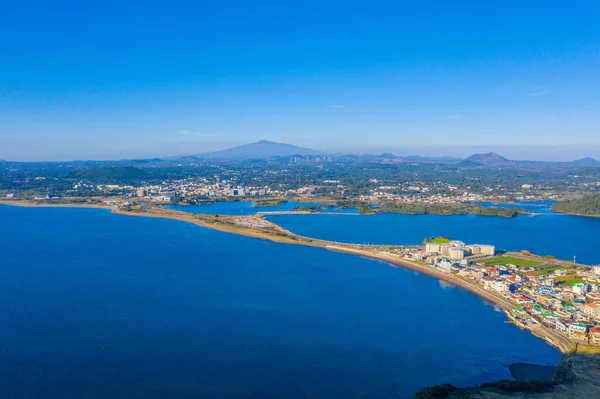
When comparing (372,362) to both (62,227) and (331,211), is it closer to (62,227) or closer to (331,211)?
(62,227)

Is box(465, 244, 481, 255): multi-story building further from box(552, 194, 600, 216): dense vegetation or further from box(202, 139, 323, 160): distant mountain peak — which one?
box(202, 139, 323, 160): distant mountain peak

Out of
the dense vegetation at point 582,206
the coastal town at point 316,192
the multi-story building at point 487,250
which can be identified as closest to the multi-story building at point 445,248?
the multi-story building at point 487,250

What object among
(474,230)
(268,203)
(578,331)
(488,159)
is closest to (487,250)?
(474,230)

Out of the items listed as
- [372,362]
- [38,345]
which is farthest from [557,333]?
[38,345]

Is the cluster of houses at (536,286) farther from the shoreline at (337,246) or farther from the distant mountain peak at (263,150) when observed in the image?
the distant mountain peak at (263,150)

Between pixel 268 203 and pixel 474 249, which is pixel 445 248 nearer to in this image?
pixel 474 249
